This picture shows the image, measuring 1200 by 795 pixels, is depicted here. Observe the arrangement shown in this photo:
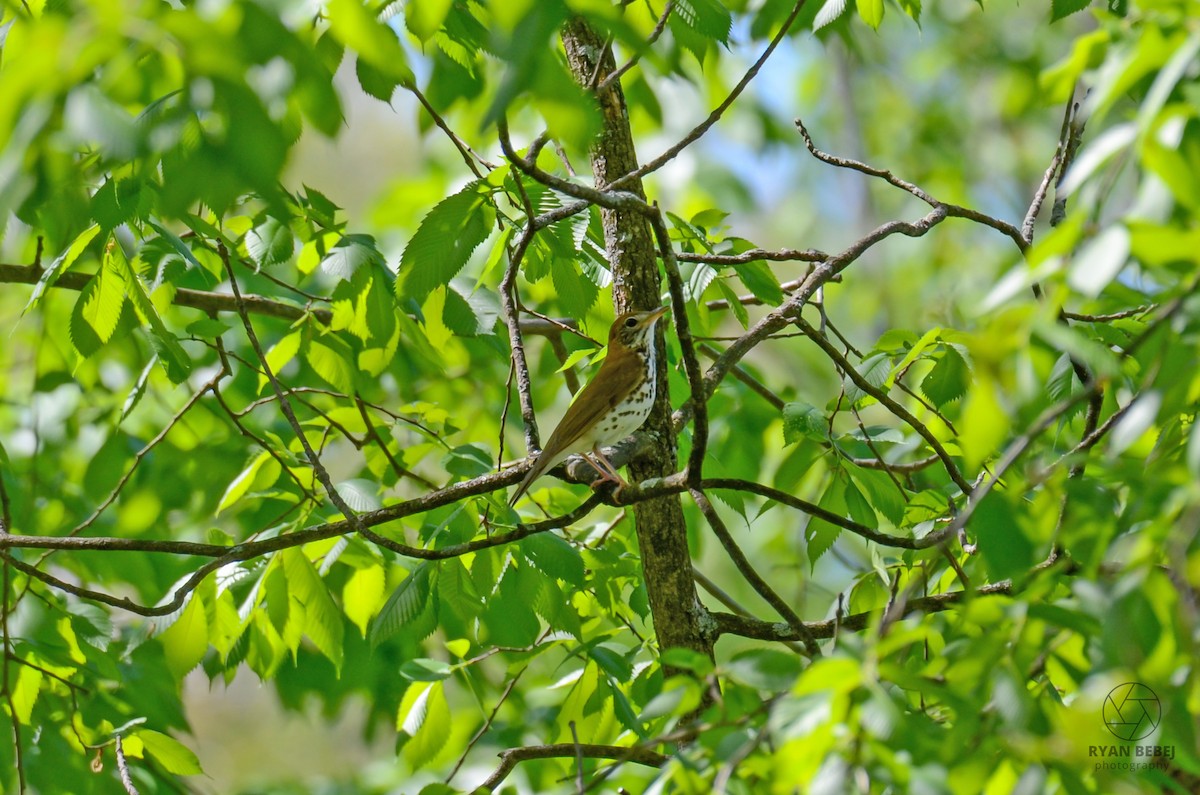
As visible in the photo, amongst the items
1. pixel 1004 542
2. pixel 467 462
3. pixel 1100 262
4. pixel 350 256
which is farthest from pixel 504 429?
pixel 1100 262

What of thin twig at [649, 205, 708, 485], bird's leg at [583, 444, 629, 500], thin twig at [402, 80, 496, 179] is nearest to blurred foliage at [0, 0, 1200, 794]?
thin twig at [402, 80, 496, 179]


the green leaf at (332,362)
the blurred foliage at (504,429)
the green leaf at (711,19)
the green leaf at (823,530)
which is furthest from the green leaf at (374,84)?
the green leaf at (823,530)

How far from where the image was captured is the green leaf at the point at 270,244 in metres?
3.29

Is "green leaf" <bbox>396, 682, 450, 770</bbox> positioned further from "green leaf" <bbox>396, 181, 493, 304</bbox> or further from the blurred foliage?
"green leaf" <bbox>396, 181, 493, 304</bbox>

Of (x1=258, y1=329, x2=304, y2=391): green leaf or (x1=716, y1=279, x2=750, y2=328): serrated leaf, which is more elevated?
(x1=258, y1=329, x2=304, y2=391): green leaf

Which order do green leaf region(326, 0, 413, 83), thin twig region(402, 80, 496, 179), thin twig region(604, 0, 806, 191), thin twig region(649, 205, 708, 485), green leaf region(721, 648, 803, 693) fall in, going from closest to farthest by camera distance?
green leaf region(326, 0, 413, 83) → green leaf region(721, 648, 803, 693) → thin twig region(649, 205, 708, 485) → thin twig region(402, 80, 496, 179) → thin twig region(604, 0, 806, 191)

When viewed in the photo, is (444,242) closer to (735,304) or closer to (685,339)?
(685,339)

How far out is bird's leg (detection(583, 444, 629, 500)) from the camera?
282cm

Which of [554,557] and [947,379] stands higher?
[947,379]

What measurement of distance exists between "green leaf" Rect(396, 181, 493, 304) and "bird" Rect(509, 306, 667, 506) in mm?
609

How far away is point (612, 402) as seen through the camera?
3459mm

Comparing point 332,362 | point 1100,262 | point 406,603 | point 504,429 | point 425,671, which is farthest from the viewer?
point 504,429

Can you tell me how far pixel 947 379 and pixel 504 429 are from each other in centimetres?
155

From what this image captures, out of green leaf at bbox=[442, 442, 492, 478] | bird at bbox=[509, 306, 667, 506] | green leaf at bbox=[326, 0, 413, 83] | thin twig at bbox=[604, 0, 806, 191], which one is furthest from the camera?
green leaf at bbox=[442, 442, 492, 478]
